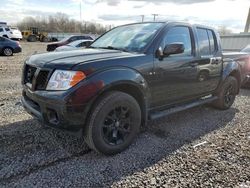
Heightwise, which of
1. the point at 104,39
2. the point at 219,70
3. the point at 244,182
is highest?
the point at 104,39

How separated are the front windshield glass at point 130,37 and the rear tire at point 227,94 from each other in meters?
2.49

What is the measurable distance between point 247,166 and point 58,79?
2730 millimetres

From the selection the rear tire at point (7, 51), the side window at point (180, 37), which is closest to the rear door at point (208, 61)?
the side window at point (180, 37)

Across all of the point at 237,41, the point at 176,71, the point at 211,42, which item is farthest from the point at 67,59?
the point at 237,41

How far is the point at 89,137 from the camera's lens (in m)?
3.19

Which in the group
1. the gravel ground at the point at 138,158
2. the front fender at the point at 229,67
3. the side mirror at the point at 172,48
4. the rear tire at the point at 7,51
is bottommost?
the gravel ground at the point at 138,158

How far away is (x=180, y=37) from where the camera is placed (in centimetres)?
430

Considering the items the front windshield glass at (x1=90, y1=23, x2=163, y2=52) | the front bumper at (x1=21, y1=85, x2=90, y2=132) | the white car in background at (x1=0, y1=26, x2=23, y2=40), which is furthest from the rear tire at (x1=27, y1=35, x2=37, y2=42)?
the front bumper at (x1=21, y1=85, x2=90, y2=132)

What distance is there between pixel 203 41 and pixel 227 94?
5.52ft

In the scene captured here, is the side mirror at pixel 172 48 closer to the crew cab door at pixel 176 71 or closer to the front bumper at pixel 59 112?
the crew cab door at pixel 176 71

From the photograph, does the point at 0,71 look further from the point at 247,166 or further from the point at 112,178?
the point at 247,166

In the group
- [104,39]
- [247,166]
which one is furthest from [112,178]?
[104,39]

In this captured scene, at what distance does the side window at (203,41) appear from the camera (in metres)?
4.75

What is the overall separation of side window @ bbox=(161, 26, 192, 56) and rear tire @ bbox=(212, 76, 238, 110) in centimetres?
172
